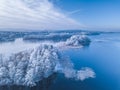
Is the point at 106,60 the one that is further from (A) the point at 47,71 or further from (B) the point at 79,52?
(A) the point at 47,71

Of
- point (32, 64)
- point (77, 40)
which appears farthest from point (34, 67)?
point (77, 40)

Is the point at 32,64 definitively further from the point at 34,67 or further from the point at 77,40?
the point at 77,40

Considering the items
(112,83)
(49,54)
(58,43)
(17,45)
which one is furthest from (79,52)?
(17,45)

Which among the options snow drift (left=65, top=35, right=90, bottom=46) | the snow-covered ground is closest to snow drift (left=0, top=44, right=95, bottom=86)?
the snow-covered ground

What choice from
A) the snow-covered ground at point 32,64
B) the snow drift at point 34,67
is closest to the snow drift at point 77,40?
the snow-covered ground at point 32,64

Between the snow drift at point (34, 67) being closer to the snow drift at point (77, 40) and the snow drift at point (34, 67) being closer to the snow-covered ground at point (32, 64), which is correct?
the snow-covered ground at point (32, 64)

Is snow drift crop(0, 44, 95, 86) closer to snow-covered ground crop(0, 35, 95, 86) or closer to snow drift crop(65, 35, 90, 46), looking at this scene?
snow-covered ground crop(0, 35, 95, 86)
